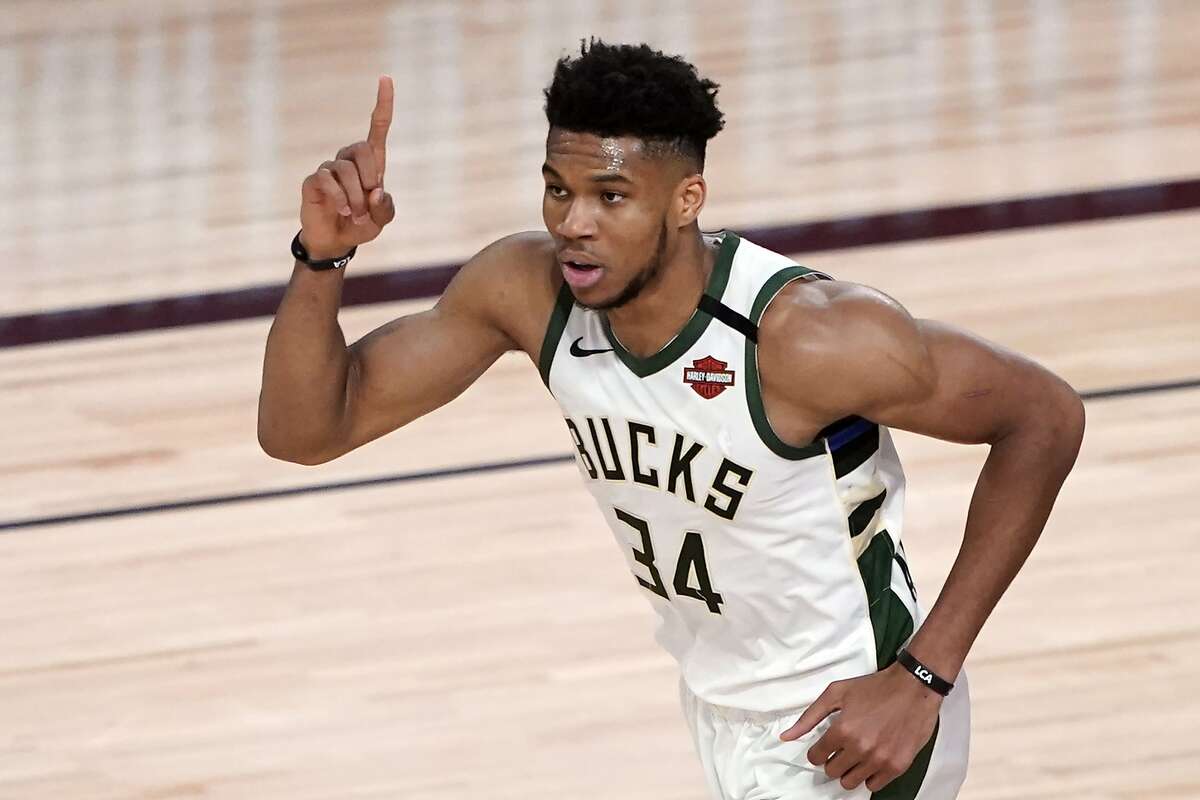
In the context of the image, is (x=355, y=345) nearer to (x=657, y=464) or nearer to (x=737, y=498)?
(x=657, y=464)

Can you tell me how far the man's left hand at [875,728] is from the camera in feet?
6.84

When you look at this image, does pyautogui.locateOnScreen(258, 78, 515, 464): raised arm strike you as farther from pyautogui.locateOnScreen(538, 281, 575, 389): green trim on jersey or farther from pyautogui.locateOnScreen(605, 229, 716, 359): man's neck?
pyautogui.locateOnScreen(605, 229, 716, 359): man's neck

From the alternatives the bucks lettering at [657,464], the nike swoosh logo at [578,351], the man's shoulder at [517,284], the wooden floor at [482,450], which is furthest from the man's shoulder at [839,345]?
the wooden floor at [482,450]

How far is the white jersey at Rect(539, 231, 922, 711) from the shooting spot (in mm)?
2098

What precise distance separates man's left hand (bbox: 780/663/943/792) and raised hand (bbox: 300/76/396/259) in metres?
0.76

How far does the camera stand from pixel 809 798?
7.23 ft

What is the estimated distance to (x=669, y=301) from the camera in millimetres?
2104

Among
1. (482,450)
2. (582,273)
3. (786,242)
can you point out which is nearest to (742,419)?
(582,273)

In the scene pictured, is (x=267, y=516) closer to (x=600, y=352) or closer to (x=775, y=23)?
(x=600, y=352)

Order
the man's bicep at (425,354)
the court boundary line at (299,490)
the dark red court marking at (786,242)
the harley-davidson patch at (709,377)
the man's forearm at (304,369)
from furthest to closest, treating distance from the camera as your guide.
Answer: the dark red court marking at (786,242), the court boundary line at (299,490), the man's bicep at (425,354), the man's forearm at (304,369), the harley-davidson patch at (709,377)

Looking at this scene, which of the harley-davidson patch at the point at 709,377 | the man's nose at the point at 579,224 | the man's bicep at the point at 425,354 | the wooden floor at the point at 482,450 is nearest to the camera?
the man's nose at the point at 579,224

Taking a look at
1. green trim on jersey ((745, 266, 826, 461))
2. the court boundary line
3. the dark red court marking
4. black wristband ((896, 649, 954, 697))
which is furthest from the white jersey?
the dark red court marking

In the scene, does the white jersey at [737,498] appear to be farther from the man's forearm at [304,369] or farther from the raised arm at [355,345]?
the man's forearm at [304,369]

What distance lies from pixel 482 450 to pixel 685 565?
7.72 feet
